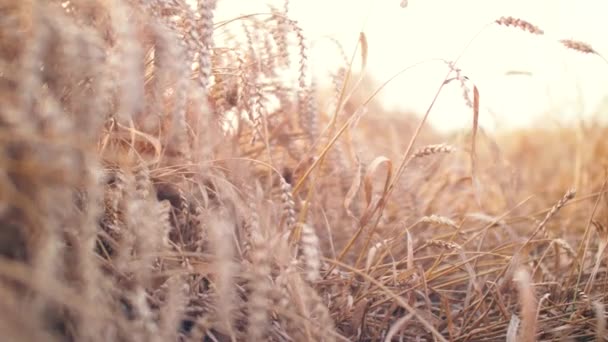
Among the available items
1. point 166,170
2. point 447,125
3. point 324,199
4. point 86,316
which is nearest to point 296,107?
point 324,199

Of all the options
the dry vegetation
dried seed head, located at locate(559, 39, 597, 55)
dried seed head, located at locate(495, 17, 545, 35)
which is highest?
dried seed head, located at locate(495, 17, 545, 35)

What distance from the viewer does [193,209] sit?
3.62 feet

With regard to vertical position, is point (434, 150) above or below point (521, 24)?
below

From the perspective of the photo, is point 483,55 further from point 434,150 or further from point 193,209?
point 193,209

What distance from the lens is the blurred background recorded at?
67.0 inches

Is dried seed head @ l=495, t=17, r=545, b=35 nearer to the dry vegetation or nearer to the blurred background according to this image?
the dry vegetation

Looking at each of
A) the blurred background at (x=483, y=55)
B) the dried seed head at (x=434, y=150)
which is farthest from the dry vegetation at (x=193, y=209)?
the blurred background at (x=483, y=55)

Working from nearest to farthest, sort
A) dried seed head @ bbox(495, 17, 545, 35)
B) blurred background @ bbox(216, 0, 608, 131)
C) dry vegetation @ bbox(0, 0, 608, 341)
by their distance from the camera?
dry vegetation @ bbox(0, 0, 608, 341) < dried seed head @ bbox(495, 17, 545, 35) < blurred background @ bbox(216, 0, 608, 131)

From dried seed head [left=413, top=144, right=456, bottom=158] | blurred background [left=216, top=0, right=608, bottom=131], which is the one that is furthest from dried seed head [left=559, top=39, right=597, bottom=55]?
blurred background [left=216, top=0, right=608, bottom=131]

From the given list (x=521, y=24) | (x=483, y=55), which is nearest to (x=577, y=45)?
(x=521, y=24)

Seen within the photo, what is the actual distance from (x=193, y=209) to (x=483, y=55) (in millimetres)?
1452

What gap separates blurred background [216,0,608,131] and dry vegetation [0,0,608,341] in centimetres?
27

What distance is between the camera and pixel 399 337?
108cm

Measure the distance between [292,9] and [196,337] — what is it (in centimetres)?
63
